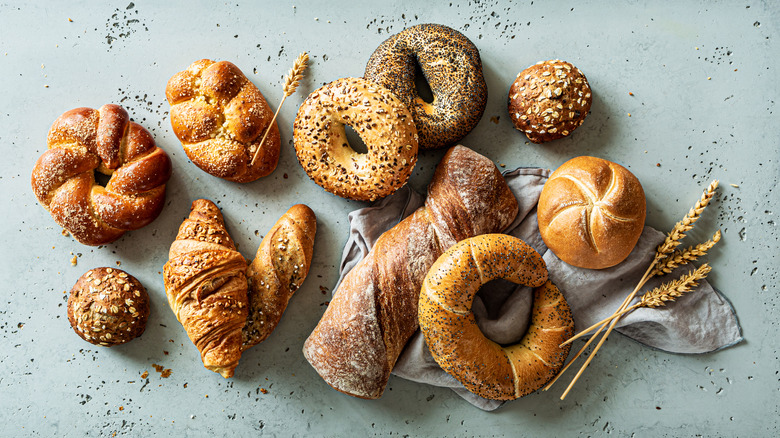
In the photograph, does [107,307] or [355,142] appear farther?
[355,142]

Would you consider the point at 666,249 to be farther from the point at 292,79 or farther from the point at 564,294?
the point at 292,79

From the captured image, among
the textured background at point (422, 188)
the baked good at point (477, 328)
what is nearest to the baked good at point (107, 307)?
the textured background at point (422, 188)

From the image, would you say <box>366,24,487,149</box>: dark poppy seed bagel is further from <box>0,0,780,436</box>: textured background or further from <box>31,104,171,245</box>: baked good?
<box>31,104,171,245</box>: baked good

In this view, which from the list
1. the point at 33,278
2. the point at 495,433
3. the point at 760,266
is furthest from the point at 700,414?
the point at 33,278

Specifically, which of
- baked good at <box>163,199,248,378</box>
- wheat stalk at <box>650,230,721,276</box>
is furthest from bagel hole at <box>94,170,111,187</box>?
wheat stalk at <box>650,230,721,276</box>

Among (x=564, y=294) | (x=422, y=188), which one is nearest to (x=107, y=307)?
(x=422, y=188)

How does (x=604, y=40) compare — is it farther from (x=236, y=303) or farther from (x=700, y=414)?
(x=236, y=303)
